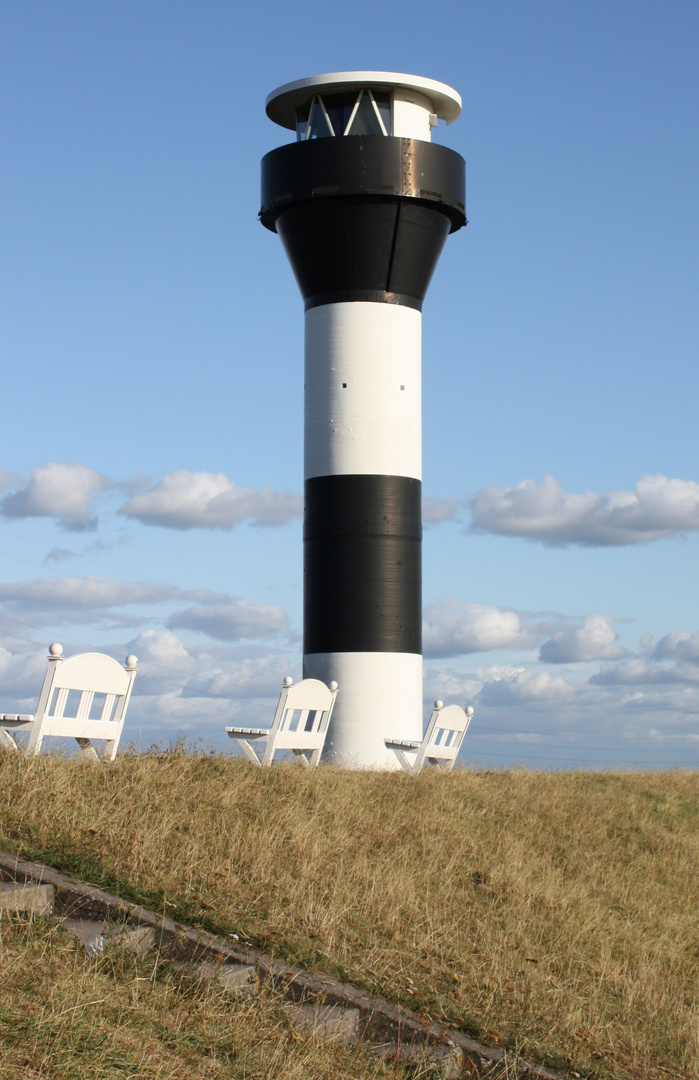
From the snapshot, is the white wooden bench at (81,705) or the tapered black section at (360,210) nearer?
the white wooden bench at (81,705)

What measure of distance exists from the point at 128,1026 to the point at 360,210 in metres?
14.9

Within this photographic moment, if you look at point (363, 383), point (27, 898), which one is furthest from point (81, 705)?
point (363, 383)

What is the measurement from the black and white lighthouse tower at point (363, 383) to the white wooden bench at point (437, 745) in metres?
0.96

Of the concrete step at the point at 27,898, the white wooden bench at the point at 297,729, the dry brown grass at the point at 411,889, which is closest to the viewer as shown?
the concrete step at the point at 27,898

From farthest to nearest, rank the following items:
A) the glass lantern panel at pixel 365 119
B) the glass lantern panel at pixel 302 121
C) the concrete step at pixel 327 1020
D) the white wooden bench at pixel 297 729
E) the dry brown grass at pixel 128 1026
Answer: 1. the glass lantern panel at pixel 302 121
2. the glass lantern panel at pixel 365 119
3. the white wooden bench at pixel 297 729
4. the concrete step at pixel 327 1020
5. the dry brown grass at pixel 128 1026

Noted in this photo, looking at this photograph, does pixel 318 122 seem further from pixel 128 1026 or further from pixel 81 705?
pixel 128 1026

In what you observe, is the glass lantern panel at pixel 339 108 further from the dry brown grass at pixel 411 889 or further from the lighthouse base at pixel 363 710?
the dry brown grass at pixel 411 889

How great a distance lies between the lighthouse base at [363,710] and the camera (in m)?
18.2

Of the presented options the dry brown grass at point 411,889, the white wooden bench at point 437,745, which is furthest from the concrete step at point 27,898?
the white wooden bench at point 437,745

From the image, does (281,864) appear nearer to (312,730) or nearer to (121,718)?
(121,718)

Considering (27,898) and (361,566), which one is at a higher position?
(361,566)

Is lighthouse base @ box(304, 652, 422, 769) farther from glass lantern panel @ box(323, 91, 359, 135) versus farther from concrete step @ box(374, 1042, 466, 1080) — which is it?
concrete step @ box(374, 1042, 466, 1080)

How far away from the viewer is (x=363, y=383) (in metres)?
18.7

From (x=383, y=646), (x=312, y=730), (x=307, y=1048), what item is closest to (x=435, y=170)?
(x=383, y=646)
